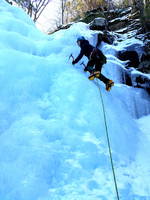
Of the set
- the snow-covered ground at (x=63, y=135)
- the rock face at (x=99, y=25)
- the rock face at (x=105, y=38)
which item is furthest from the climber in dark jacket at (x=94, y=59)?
the rock face at (x=99, y=25)

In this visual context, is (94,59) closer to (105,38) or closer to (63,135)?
(63,135)

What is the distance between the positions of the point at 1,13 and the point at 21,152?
250 inches

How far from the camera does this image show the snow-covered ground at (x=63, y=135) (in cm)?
311

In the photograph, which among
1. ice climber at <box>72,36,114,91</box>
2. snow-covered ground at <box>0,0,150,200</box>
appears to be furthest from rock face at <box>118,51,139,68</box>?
ice climber at <box>72,36,114,91</box>

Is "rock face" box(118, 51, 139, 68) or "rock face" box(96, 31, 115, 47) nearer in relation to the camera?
"rock face" box(118, 51, 139, 68)

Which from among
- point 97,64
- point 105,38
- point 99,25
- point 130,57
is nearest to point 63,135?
point 97,64

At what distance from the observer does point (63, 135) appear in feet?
12.2

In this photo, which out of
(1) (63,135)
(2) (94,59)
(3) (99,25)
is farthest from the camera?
(3) (99,25)

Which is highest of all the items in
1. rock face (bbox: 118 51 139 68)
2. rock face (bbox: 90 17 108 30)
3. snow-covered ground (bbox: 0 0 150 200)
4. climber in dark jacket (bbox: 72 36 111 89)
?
rock face (bbox: 90 17 108 30)

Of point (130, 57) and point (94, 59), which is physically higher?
point (94, 59)

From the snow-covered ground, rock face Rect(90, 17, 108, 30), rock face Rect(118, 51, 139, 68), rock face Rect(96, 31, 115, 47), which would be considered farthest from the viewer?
rock face Rect(90, 17, 108, 30)

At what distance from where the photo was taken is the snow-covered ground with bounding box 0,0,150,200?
3110mm

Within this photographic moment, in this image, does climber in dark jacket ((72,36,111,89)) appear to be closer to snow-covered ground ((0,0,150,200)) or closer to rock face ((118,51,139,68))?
snow-covered ground ((0,0,150,200))

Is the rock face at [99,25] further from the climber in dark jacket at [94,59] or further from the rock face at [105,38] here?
the climber in dark jacket at [94,59]
